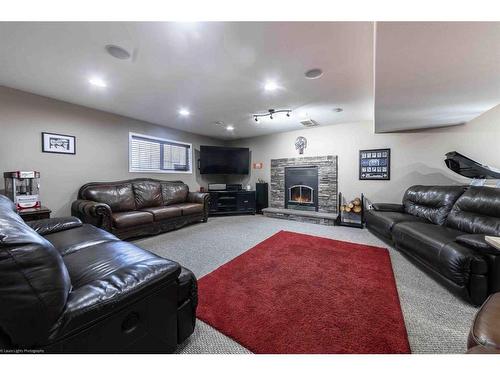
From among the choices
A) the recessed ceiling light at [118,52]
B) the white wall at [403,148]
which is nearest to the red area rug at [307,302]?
the white wall at [403,148]

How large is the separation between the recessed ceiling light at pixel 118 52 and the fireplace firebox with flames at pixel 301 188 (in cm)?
414

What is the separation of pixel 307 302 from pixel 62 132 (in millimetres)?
4181

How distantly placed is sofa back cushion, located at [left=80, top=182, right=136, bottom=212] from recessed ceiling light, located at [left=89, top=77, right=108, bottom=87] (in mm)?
1725

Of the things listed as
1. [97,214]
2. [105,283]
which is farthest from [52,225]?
[105,283]

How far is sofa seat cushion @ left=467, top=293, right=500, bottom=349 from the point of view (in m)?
0.77

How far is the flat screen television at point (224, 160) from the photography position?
17.6ft

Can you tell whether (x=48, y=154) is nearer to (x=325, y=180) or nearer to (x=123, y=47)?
(x=123, y=47)

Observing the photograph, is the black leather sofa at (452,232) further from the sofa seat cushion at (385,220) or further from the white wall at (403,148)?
the white wall at (403,148)

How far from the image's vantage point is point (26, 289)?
666 mm

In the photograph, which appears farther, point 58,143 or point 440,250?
point 58,143

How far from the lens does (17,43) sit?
5.65 ft

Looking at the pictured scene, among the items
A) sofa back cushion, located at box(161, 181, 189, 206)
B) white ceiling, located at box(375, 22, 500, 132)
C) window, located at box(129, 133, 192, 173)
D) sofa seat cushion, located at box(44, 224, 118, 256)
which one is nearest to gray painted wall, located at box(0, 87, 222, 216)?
window, located at box(129, 133, 192, 173)

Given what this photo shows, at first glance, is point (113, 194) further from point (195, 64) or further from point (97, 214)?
point (195, 64)

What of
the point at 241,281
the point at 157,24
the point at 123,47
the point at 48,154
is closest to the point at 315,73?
the point at 157,24
